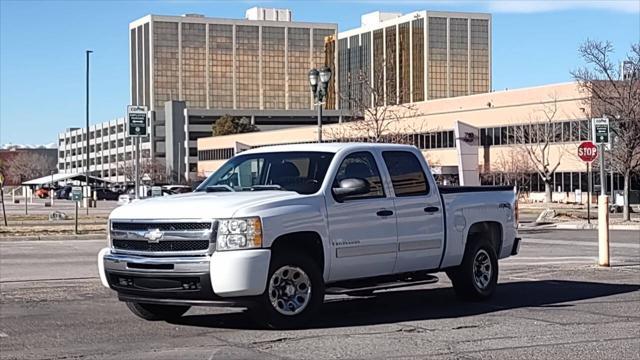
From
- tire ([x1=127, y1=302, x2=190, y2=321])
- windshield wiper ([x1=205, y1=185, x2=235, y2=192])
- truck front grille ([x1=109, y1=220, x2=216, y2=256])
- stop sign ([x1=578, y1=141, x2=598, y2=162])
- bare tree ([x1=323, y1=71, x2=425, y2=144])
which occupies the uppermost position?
bare tree ([x1=323, y1=71, x2=425, y2=144])

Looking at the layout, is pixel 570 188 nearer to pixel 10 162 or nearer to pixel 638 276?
pixel 638 276

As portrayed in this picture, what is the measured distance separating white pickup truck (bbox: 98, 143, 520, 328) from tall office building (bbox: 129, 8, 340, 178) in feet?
485

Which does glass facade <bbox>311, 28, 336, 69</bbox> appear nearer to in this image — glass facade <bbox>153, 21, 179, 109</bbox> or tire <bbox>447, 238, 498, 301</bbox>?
glass facade <bbox>153, 21, 179, 109</bbox>

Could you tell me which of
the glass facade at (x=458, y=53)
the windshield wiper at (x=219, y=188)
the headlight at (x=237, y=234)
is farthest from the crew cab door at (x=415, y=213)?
the glass facade at (x=458, y=53)

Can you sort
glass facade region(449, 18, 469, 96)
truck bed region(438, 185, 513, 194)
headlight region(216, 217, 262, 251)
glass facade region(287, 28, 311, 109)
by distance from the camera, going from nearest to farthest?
headlight region(216, 217, 262, 251), truck bed region(438, 185, 513, 194), glass facade region(449, 18, 469, 96), glass facade region(287, 28, 311, 109)

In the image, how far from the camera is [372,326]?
10594mm

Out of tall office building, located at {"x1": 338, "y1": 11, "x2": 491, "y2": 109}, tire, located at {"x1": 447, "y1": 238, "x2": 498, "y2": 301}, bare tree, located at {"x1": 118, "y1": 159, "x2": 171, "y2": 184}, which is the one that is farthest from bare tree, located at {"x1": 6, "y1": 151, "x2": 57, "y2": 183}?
tire, located at {"x1": 447, "y1": 238, "x2": 498, "y2": 301}

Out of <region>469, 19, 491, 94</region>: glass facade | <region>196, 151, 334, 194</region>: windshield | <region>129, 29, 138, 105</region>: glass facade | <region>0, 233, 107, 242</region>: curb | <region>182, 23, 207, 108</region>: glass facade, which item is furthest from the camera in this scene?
<region>129, 29, 138, 105</region>: glass facade

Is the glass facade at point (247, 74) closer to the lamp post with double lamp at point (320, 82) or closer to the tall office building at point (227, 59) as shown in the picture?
the tall office building at point (227, 59)

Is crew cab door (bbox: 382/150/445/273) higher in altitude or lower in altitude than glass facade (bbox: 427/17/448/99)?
lower

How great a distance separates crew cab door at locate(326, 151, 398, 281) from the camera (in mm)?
10750

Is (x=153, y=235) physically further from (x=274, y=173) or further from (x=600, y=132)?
(x=600, y=132)

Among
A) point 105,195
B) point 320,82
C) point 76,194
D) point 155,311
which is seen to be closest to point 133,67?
point 105,195

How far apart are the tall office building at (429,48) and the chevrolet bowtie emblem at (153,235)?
5082 inches
